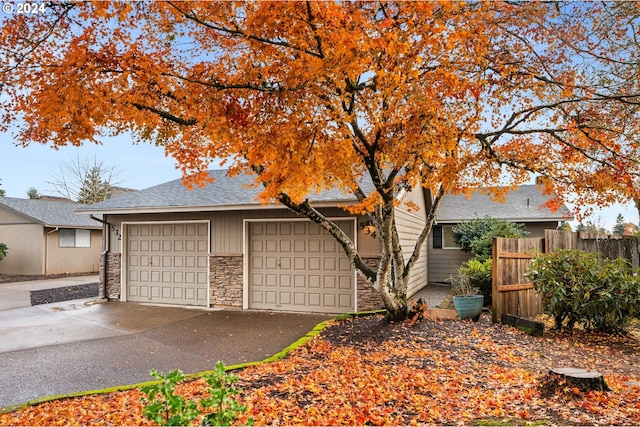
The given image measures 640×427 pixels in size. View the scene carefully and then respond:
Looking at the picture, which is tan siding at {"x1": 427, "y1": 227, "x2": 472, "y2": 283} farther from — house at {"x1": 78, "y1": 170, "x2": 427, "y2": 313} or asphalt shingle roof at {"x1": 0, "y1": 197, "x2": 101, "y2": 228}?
asphalt shingle roof at {"x1": 0, "y1": 197, "x2": 101, "y2": 228}

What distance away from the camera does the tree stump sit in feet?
12.7

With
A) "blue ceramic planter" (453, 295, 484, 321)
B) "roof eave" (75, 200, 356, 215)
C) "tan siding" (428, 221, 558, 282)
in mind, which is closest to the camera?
"blue ceramic planter" (453, 295, 484, 321)

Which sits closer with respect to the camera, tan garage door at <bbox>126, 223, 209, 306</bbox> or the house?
the house

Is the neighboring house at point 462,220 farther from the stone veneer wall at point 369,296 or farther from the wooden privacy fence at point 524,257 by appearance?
the stone veneer wall at point 369,296

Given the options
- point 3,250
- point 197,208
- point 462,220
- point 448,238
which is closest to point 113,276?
point 197,208

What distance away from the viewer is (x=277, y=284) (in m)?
9.97

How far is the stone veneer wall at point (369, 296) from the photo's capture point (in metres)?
8.95

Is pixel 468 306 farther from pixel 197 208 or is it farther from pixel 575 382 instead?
pixel 197 208

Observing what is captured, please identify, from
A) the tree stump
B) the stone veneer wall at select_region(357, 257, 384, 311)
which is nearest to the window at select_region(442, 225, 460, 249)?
the stone veneer wall at select_region(357, 257, 384, 311)

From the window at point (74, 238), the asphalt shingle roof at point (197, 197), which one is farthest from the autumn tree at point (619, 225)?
the window at point (74, 238)

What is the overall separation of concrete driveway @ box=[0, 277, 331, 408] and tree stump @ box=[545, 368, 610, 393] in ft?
12.8

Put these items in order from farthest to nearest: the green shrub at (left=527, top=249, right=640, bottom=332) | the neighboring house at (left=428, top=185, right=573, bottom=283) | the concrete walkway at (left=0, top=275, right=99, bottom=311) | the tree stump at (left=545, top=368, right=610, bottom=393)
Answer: the neighboring house at (left=428, top=185, right=573, bottom=283), the concrete walkway at (left=0, top=275, right=99, bottom=311), the green shrub at (left=527, top=249, right=640, bottom=332), the tree stump at (left=545, top=368, right=610, bottom=393)

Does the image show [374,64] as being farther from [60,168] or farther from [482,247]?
[60,168]

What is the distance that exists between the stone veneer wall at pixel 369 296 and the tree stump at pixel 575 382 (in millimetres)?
4993
